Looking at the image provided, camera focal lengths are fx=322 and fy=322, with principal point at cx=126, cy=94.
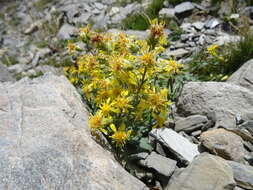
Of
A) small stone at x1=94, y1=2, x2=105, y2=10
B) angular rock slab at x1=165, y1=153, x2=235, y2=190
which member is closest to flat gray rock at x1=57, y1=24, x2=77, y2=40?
small stone at x1=94, y1=2, x2=105, y2=10

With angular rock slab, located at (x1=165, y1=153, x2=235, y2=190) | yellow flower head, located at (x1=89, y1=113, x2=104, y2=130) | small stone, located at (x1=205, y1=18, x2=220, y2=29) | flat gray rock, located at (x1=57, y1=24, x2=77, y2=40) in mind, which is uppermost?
yellow flower head, located at (x1=89, y1=113, x2=104, y2=130)

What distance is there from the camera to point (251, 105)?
337cm

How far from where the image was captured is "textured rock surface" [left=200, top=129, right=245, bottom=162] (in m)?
2.75

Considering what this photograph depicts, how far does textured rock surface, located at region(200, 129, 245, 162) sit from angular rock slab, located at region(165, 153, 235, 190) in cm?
28

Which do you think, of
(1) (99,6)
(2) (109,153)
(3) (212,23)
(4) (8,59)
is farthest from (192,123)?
(1) (99,6)

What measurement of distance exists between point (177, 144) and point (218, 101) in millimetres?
806

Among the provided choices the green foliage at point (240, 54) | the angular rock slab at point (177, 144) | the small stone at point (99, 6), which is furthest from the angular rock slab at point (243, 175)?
the small stone at point (99, 6)

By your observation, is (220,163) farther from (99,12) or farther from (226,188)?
(99,12)

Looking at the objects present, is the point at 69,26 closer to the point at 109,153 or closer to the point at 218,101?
the point at 218,101

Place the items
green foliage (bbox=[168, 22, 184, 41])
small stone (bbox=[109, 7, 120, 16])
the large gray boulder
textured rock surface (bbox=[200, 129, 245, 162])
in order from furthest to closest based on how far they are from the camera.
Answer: small stone (bbox=[109, 7, 120, 16]), green foliage (bbox=[168, 22, 184, 41]), the large gray boulder, textured rock surface (bbox=[200, 129, 245, 162])

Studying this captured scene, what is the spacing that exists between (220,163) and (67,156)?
116 centimetres

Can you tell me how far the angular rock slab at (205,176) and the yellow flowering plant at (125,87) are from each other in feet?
1.67

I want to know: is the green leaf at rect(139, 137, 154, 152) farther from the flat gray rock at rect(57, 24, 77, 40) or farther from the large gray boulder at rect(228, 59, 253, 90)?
the flat gray rock at rect(57, 24, 77, 40)

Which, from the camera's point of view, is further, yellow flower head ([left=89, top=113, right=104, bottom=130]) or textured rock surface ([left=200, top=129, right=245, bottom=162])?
textured rock surface ([left=200, top=129, right=245, bottom=162])
